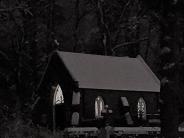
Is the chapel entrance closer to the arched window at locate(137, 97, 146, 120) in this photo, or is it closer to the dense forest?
the dense forest

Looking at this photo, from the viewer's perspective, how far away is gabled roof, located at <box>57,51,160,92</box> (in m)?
33.7

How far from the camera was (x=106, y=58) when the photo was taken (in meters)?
37.5

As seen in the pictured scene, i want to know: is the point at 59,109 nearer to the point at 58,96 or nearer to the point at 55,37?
the point at 58,96

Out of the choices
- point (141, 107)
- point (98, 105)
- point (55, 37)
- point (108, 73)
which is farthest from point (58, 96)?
point (55, 37)

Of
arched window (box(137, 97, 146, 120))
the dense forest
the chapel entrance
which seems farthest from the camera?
the dense forest

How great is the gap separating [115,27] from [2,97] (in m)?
14.7

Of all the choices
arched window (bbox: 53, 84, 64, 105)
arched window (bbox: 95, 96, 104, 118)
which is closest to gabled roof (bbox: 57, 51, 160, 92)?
arched window (bbox: 95, 96, 104, 118)

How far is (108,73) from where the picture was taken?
118 feet

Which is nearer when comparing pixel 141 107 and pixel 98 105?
pixel 98 105

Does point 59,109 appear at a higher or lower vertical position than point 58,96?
lower

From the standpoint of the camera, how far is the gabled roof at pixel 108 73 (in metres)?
33.7

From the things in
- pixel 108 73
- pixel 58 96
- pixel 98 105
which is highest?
pixel 108 73

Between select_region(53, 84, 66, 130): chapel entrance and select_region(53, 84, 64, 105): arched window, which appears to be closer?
select_region(53, 84, 66, 130): chapel entrance

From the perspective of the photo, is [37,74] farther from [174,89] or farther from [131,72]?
[174,89]
